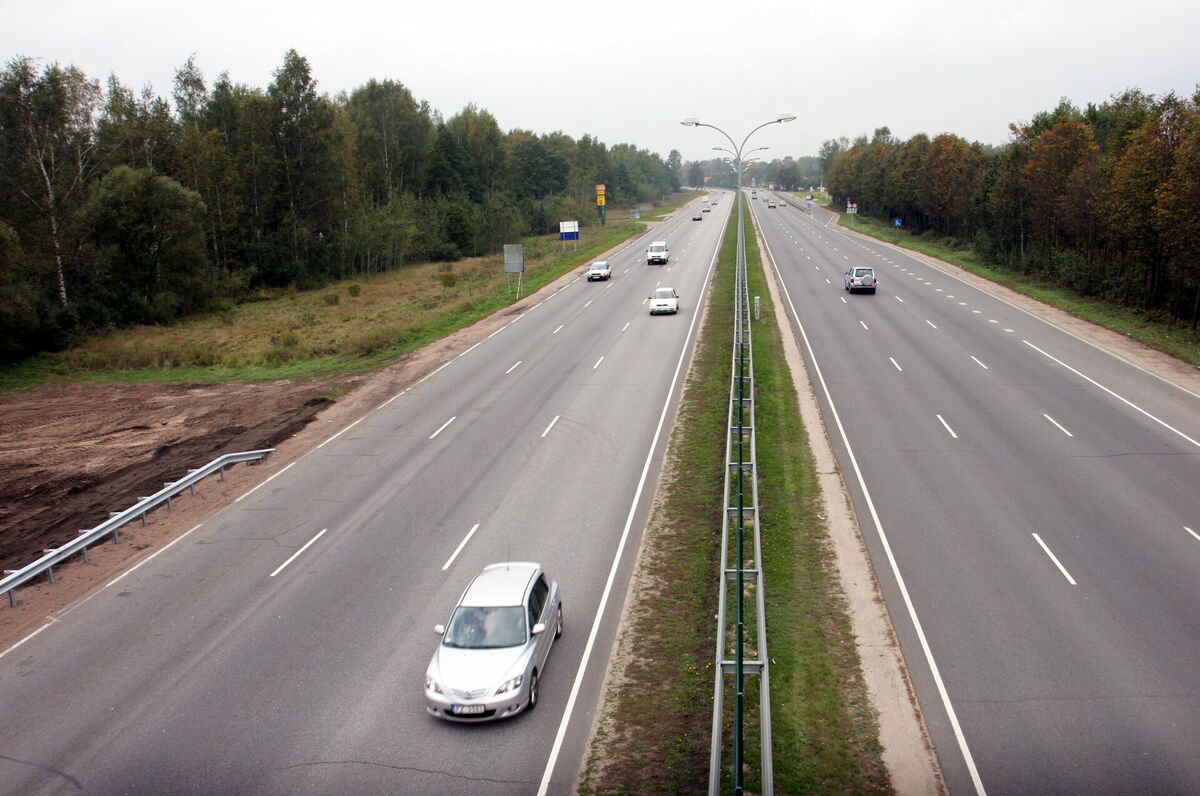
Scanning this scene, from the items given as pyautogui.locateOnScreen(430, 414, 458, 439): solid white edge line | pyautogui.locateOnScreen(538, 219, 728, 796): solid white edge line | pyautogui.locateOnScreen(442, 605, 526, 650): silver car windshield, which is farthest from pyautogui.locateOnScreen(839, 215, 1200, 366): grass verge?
pyautogui.locateOnScreen(442, 605, 526, 650): silver car windshield

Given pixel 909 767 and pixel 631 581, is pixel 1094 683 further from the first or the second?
pixel 631 581

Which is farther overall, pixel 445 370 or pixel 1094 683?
pixel 445 370

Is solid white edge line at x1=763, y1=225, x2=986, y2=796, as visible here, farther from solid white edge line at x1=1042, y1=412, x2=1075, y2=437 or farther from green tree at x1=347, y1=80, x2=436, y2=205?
green tree at x1=347, y1=80, x2=436, y2=205

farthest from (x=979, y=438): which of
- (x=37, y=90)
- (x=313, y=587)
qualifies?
(x=37, y=90)

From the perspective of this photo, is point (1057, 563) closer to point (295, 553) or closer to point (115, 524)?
point (295, 553)

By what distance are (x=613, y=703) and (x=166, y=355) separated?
35970 mm

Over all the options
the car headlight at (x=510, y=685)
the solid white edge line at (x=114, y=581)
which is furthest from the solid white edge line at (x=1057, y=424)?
the solid white edge line at (x=114, y=581)

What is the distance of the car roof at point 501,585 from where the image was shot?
12609 mm

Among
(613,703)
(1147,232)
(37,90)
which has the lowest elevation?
(613,703)

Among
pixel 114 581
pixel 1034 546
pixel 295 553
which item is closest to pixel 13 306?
pixel 114 581

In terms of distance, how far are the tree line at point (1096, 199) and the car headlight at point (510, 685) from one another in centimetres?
3402

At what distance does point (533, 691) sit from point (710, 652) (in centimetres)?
288

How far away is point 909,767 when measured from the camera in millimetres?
10359

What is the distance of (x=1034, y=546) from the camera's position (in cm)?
1625
